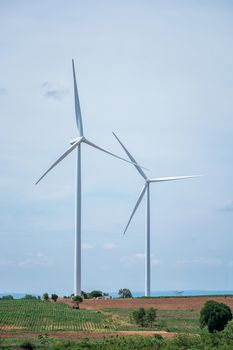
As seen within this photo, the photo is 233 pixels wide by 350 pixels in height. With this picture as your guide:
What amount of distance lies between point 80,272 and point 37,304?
9440 millimetres

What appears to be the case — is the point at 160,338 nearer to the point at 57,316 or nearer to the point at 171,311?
the point at 57,316

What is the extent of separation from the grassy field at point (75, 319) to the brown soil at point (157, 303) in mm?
3226

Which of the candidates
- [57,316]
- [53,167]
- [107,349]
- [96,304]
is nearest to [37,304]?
[96,304]

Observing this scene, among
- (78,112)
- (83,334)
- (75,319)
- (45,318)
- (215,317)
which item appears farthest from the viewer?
(78,112)

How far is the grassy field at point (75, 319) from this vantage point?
94.2 m

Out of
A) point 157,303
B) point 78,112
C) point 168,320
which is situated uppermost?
point 78,112

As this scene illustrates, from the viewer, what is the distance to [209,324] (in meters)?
90.1

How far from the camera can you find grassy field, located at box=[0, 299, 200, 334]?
94.2 metres

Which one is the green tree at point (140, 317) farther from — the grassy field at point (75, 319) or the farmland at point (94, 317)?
the grassy field at point (75, 319)

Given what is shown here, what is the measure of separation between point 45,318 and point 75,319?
361 cm

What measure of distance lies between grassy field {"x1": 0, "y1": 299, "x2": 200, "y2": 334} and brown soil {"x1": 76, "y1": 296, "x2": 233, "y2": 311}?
323cm

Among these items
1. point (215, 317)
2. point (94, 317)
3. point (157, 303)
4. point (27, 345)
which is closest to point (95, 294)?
point (157, 303)

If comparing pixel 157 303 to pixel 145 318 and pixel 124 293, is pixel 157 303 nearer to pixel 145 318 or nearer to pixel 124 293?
pixel 145 318

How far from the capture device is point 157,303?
122000 millimetres
